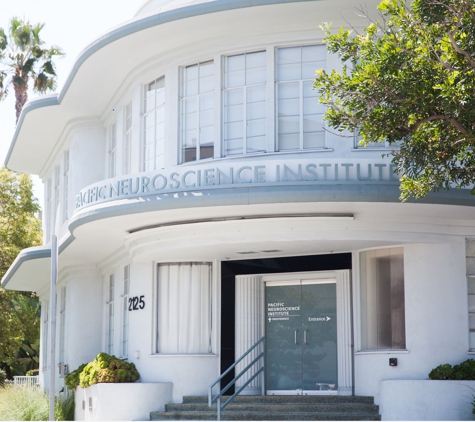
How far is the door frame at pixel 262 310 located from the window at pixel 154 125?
3.27 metres

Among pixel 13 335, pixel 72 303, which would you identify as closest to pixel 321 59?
pixel 72 303

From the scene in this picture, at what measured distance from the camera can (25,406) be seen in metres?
20.2

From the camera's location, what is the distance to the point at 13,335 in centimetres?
3559

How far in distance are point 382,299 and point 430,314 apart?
1.18 metres

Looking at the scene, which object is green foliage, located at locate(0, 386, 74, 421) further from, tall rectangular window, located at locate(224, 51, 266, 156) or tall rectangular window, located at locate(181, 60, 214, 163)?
tall rectangular window, located at locate(224, 51, 266, 156)

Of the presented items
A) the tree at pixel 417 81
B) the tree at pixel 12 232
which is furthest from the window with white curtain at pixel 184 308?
the tree at pixel 12 232

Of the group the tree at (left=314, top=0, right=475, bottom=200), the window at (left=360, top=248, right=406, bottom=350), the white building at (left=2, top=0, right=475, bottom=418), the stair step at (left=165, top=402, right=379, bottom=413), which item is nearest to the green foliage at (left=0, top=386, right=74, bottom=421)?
the white building at (left=2, top=0, right=475, bottom=418)

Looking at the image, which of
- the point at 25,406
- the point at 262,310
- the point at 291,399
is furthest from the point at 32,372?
the point at 291,399

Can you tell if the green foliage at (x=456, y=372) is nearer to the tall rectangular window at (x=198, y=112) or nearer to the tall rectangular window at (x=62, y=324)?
the tall rectangular window at (x=198, y=112)

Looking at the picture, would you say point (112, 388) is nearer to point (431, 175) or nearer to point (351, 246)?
point (351, 246)

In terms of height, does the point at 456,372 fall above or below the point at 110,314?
below

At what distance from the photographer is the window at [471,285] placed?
16859 millimetres

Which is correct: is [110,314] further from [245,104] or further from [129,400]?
[245,104]

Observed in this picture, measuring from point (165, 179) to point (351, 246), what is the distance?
4.11m
